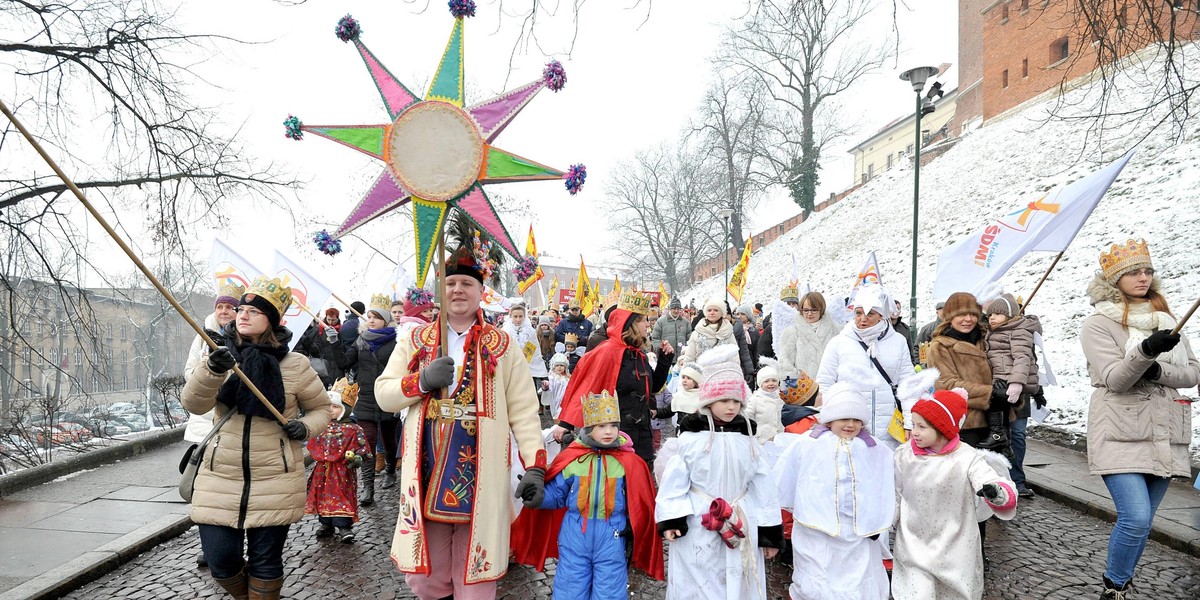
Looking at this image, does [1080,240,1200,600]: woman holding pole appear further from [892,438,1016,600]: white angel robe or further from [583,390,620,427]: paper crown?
[583,390,620,427]: paper crown

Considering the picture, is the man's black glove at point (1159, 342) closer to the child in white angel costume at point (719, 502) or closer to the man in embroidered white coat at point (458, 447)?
the child in white angel costume at point (719, 502)

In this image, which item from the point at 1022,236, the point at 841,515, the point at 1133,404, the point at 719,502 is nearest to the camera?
the point at 719,502

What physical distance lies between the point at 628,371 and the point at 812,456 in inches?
69.4

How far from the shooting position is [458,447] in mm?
3148

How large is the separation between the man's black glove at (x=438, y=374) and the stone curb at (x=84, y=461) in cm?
629

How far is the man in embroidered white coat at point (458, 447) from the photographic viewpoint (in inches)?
121

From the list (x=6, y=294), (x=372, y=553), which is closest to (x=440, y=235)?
(x=372, y=553)

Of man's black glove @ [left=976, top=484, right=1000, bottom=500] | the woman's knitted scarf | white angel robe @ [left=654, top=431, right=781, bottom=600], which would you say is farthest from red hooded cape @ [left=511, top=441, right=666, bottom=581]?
man's black glove @ [left=976, top=484, right=1000, bottom=500]

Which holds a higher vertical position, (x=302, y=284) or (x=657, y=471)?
(x=302, y=284)

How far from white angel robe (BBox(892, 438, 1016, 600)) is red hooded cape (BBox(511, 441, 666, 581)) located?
4.33ft

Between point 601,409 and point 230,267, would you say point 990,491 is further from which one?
point 230,267

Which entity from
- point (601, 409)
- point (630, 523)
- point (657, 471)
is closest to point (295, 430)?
point (601, 409)

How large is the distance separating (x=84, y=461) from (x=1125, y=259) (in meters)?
10.0

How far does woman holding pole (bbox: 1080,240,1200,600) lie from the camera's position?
379cm
